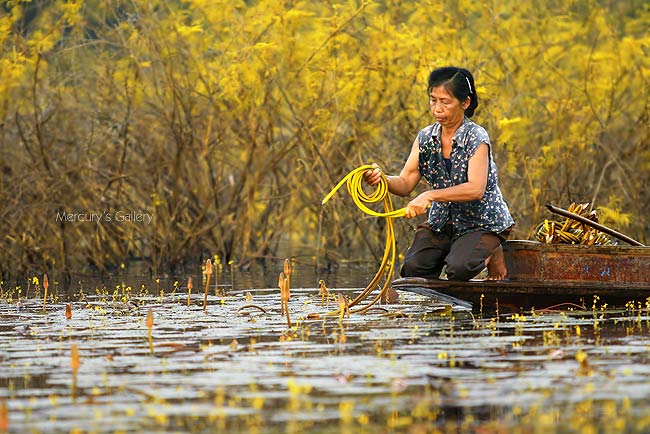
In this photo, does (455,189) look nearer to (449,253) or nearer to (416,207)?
(416,207)

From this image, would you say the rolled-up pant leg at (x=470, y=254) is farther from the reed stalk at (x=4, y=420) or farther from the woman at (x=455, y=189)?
the reed stalk at (x=4, y=420)

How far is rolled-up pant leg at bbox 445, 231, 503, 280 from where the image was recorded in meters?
10.4

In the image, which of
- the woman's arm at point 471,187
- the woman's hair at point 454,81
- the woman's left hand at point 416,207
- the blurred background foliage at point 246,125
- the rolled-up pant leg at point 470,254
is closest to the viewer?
the woman's left hand at point 416,207

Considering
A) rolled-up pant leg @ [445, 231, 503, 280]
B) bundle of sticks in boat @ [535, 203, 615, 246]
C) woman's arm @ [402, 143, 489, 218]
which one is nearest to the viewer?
woman's arm @ [402, 143, 489, 218]

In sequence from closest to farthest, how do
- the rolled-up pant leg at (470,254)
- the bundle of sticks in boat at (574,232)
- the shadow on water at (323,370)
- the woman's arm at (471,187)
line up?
the shadow on water at (323,370) → the woman's arm at (471,187) → the rolled-up pant leg at (470,254) → the bundle of sticks in boat at (574,232)

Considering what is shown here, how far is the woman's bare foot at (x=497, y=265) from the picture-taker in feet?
A: 35.3

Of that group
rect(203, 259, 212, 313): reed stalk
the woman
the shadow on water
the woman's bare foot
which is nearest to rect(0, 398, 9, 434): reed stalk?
the shadow on water

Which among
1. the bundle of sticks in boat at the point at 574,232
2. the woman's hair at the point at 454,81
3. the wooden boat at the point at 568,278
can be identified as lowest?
the wooden boat at the point at 568,278

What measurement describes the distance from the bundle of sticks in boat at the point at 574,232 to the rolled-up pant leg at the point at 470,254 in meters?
0.58

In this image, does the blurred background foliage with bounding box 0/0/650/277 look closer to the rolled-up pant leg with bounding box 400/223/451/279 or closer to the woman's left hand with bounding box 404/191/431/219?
the rolled-up pant leg with bounding box 400/223/451/279

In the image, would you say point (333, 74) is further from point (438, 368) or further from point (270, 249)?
point (438, 368)

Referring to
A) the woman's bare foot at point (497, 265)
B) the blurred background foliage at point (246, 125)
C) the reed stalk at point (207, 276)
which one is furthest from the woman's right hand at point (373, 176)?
the blurred background foliage at point (246, 125)

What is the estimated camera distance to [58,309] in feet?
38.1

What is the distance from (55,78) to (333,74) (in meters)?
3.15
